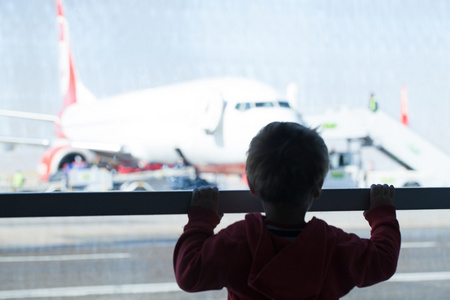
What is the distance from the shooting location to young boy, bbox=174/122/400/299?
0.44 m

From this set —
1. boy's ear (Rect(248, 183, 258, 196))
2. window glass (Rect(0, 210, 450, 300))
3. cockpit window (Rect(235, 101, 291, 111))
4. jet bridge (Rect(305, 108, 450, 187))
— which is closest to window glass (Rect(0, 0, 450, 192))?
window glass (Rect(0, 210, 450, 300))

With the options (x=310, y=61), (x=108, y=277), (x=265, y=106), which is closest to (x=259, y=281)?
(x=108, y=277)

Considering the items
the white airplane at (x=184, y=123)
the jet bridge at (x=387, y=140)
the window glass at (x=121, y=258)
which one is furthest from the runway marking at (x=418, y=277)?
the white airplane at (x=184, y=123)

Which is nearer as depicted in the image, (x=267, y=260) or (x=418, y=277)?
(x=267, y=260)

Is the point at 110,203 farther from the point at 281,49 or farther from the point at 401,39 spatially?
the point at 401,39

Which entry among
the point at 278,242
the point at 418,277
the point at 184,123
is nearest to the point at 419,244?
the point at 418,277

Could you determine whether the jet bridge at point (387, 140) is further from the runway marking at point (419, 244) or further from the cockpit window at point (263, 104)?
the runway marking at point (419, 244)

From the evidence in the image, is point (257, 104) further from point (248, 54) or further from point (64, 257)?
point (64, 257)

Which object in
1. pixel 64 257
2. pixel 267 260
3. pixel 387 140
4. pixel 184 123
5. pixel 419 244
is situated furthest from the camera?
pixel 184 123

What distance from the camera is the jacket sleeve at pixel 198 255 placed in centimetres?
45

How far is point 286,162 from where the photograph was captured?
45 centimetres

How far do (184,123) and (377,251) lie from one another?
18.8 ft

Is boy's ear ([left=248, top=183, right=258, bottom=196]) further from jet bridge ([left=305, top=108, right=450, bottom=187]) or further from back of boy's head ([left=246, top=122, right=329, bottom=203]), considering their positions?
jet bridge ([left=305, top=108, right=450, bottom=187])

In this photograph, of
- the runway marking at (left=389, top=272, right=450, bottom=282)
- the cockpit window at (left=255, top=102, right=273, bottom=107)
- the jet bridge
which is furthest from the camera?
the cockpit window at (left=255, top=102, right=273, bottom=107)
